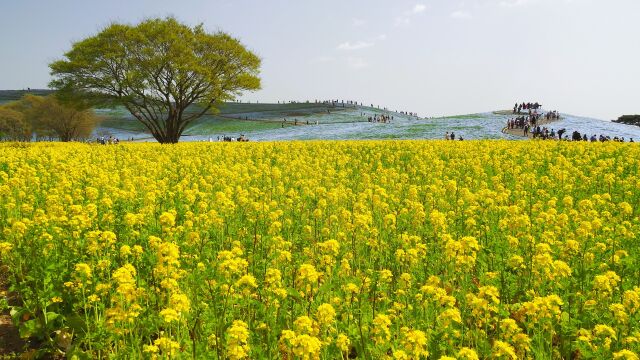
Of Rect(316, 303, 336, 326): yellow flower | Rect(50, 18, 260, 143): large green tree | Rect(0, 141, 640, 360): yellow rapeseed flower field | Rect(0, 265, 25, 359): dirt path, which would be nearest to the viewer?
Rect(316, 303, 336, 326): yellow flower

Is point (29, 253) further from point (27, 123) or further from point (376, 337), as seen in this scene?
point (27, 123)

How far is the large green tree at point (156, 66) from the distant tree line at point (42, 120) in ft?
142

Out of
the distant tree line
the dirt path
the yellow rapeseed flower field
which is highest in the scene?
the distant tree line

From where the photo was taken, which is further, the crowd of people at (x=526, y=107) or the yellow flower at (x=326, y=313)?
the crowd of people at (x=526, y=107)

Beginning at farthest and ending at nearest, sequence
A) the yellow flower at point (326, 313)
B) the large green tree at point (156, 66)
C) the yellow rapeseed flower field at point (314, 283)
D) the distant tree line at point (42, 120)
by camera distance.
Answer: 1. the distant tree line at point (42, 120)
2. the large green tree at point (156, 66)
3. the yellow rapeseed flower field at point (314, 283)
4. the yellow flower at point (326, 313)

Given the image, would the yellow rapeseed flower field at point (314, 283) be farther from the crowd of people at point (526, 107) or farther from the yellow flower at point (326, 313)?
the crowd of people at point (526, 107)

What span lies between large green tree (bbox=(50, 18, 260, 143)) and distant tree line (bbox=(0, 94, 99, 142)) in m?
43.2

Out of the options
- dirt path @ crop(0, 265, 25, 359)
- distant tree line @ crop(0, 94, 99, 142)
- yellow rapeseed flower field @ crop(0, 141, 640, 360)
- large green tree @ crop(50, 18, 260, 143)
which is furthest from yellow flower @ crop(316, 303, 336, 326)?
distant tree line @ crop(0, 94, 99, 142)

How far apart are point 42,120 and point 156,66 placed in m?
56.1

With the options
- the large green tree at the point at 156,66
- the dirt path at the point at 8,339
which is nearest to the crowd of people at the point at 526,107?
the large green tree at the point at 156,66

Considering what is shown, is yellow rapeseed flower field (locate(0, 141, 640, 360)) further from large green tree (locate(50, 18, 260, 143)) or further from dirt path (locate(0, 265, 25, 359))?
large green tree (locate(50, 18, 260, 143))

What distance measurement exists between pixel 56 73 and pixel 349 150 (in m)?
38.1

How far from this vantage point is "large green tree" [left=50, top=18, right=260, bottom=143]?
50.1 metres

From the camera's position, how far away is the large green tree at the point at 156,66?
5006 cm
